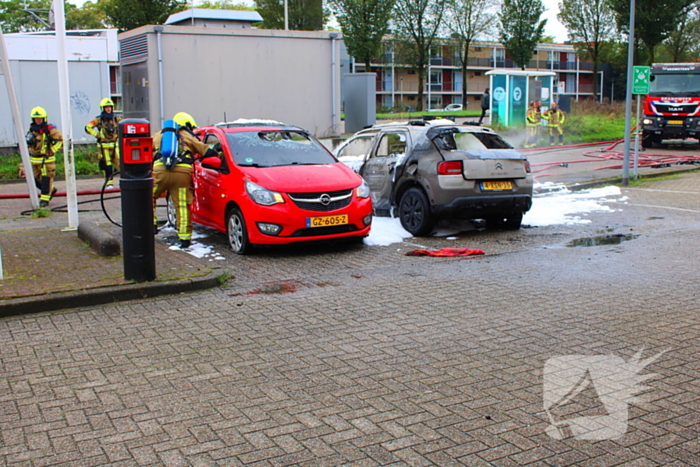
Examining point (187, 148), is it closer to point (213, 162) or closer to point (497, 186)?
point (213, 162)

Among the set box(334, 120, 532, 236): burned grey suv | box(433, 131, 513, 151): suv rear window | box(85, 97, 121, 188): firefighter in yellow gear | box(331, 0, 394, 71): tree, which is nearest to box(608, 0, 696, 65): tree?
box(331, 0, 394, 71): tree

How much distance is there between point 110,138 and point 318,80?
8742 millimetres

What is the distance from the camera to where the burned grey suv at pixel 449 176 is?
10477mm

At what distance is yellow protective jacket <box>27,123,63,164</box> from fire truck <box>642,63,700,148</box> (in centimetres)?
2215

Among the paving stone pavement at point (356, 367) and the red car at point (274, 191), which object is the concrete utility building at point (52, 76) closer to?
the red car at point (274, 191)

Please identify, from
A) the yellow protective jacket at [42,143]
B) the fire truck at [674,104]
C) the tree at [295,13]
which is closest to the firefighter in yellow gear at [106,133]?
the yellow protective jacket at [42,143]

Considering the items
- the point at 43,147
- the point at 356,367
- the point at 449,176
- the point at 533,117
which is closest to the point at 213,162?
the point at 449,176

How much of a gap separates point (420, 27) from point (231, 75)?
4526cm

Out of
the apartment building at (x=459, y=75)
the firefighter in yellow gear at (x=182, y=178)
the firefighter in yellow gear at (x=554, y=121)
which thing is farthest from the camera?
the apartment building at (x=459, y=75)

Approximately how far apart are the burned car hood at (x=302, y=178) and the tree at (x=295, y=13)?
154 ft

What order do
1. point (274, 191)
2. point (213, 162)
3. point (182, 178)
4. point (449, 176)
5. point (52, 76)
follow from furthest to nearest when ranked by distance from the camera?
point (52, 76)
point (449, 176)
point (213, 162)
point (182, 178)
point (274, 191)

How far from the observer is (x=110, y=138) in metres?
15.9

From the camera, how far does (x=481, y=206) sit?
34.8 ft

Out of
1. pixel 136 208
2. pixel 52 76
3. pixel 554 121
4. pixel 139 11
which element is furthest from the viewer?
pixel 139 11
